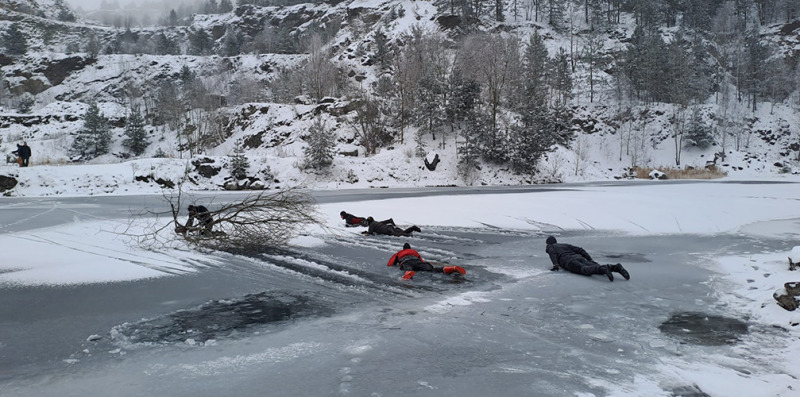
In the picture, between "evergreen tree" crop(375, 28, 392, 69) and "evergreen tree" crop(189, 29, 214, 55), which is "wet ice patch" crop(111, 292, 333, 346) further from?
"evergreen tree" crop(189, 29, 214, 55)

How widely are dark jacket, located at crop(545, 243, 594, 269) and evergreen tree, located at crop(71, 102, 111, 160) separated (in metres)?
46.0

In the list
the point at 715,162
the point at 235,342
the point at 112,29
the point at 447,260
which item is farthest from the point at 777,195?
the point at 112,29

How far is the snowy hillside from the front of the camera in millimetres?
27125

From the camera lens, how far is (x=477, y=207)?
47.4ft

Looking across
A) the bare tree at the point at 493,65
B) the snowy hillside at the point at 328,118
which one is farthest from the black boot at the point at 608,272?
the bare tree at the point at 493,65

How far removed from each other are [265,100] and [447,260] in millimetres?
49402

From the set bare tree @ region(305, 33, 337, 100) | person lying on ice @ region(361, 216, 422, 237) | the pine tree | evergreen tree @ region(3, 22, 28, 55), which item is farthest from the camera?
evergreen tree @ region(3, 22, 28, 55)

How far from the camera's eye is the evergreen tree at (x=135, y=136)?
42.2 metres

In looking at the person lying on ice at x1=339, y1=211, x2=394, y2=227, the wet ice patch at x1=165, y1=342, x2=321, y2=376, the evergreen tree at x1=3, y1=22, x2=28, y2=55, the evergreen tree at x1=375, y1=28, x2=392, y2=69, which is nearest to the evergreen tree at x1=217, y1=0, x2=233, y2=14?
the evergreen tree at x1=3, y1=22, x2=28, y2=55

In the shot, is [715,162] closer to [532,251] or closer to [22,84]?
[532,251]

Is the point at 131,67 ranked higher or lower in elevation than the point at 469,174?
higher

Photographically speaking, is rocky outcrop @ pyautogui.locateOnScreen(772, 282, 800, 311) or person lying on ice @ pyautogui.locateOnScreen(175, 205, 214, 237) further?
person lying on ice @ pyautogui.locateOnScreen(175, 205, 214, 237)

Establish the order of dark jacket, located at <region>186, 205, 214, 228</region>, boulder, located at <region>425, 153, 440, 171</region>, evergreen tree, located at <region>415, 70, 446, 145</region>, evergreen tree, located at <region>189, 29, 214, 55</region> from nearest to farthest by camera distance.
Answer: dark jacket, located at <region>186, 205, 214, 228</region>
boulder, located at <region>425, 153, 440, 171</region>
evergreen tree, located at <region>415, 70, 446, 145</region>
evergreen tree, located at <region>189, 29, 214, 55</region>

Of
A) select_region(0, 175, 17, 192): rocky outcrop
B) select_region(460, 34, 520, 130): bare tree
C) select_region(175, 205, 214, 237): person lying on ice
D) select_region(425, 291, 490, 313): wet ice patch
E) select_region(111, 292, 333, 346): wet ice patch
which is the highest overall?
select_region(460, 34, 520, 130): bare tree
